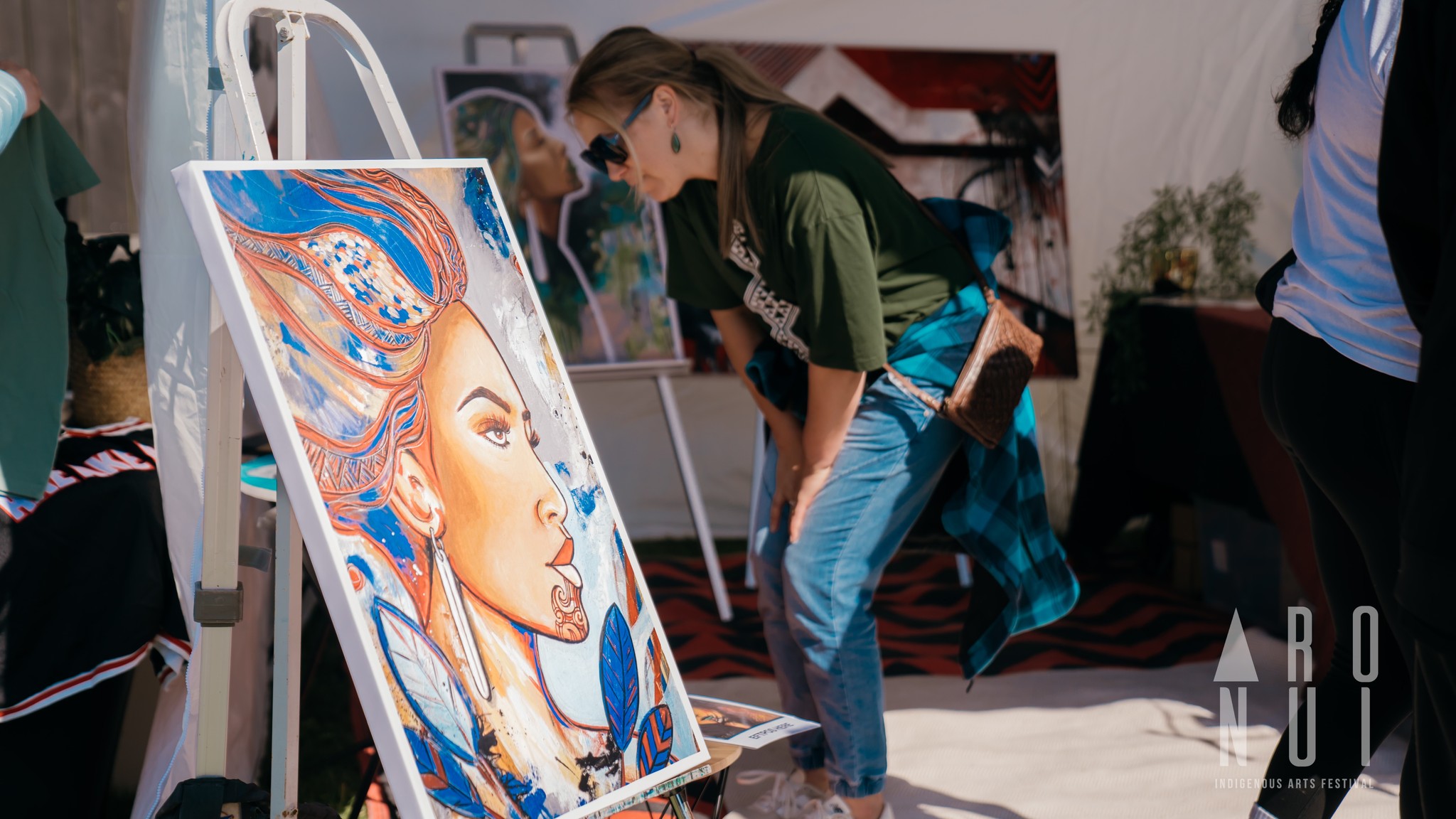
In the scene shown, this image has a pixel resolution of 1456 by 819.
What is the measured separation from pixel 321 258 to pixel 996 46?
8.93 feet

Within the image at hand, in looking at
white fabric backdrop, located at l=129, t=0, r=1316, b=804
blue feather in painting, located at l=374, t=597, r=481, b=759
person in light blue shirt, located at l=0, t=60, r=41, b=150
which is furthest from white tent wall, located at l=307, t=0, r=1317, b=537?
blue feather in painting, located at l=374, t=597, r=481, b=759

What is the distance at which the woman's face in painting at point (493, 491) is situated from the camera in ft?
3.51

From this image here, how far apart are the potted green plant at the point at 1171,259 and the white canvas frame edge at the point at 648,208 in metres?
1.25

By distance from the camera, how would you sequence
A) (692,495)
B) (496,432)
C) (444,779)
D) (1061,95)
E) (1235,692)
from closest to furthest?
(444,779)
(496,432)
(1235,692)
(692,495)
(1061,95)

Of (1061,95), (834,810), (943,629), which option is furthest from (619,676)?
(1061,95)

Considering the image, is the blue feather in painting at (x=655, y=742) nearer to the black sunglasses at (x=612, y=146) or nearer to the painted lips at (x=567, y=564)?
the painted lips at (x=567, y=564)

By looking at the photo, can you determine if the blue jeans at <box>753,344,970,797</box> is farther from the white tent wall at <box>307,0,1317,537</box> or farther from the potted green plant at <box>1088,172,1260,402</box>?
the white tent wall at <box>307,0,1317,537</box>

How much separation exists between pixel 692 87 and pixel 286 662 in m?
0.98

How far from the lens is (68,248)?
1.96 m

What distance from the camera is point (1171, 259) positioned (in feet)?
10.2

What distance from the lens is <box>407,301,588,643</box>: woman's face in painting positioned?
1068 mm

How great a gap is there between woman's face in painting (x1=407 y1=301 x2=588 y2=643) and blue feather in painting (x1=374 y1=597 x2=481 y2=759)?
0.09 meters

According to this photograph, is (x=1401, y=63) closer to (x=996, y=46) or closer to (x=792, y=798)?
(x=792, y=798)

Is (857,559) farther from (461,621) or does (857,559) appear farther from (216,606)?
(216,606)
